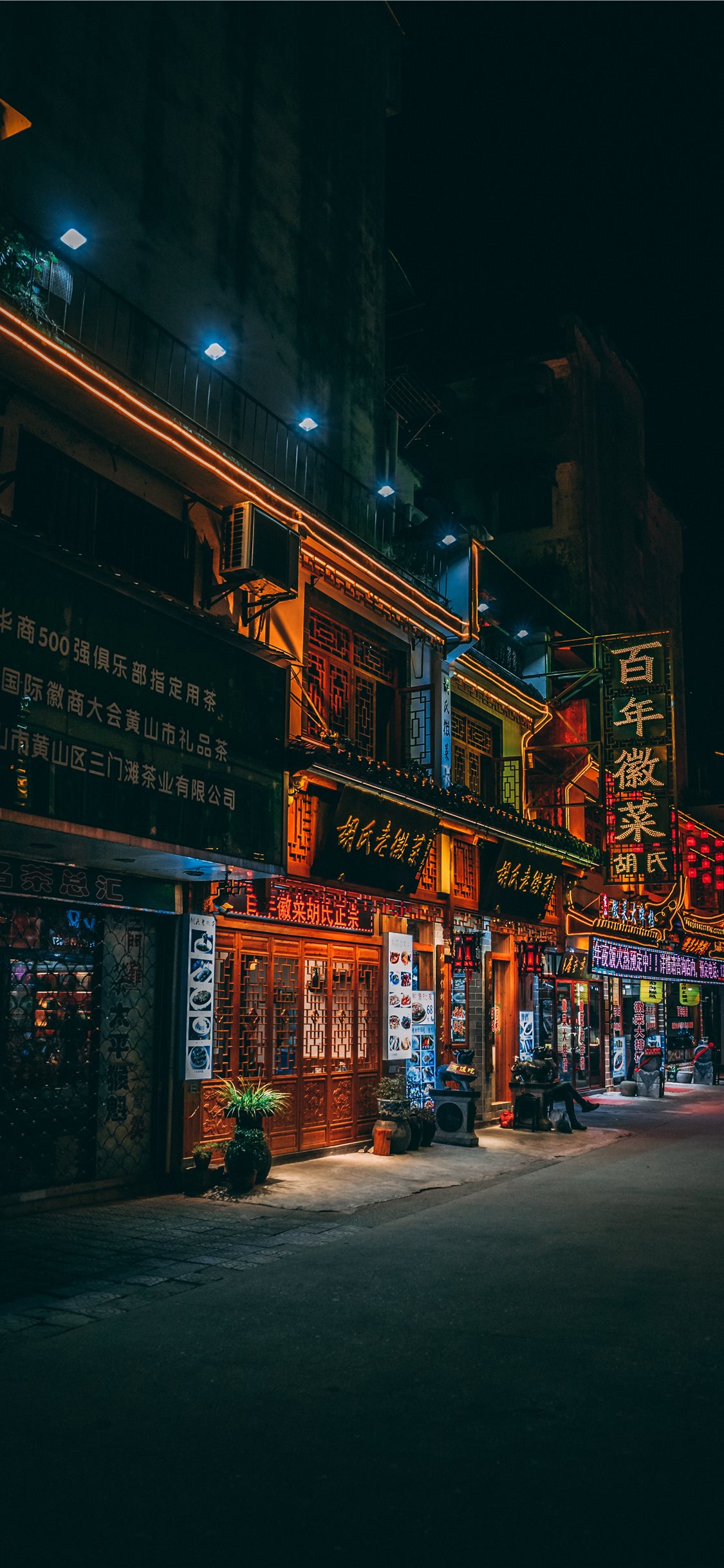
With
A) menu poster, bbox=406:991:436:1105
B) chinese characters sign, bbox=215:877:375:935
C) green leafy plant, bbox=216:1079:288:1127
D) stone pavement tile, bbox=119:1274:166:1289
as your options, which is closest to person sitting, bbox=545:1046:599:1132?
menu poster, bbox=406:991:436:1105

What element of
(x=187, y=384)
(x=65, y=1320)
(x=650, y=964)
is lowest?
(x=65, y=1320)

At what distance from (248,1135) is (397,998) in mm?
5245

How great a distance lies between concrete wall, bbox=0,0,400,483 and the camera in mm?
11930

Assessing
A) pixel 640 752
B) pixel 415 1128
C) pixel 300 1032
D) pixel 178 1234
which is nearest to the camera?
pixel 178 1234

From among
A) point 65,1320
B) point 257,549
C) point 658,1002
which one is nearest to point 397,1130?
point 257,549

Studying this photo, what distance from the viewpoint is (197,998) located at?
12.5 meters

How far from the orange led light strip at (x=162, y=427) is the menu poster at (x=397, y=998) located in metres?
5.81

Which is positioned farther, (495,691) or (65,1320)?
(495,691)

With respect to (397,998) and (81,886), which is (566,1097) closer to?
(397,998)

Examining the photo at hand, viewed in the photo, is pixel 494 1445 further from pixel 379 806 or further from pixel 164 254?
pixel 164 254

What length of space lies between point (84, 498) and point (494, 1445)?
9.85m

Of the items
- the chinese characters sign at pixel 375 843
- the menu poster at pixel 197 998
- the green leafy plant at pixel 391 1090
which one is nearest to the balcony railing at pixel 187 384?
the chinese characters sign at pixel 375 843

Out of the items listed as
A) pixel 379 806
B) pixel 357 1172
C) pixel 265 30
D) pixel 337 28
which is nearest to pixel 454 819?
pixel 379 806

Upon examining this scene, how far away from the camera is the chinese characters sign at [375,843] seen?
15.4 meters
